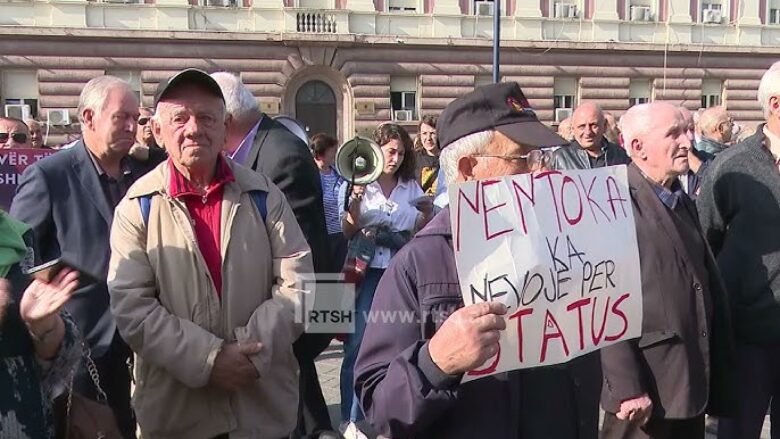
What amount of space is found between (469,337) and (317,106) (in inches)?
868

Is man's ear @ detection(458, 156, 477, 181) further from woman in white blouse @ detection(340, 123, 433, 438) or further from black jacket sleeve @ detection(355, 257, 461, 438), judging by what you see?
woman in white blouse @ detection(340, 123, 433, 438)

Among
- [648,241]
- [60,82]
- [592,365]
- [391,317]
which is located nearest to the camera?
[391,317]

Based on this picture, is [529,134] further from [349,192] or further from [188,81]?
[349,192]

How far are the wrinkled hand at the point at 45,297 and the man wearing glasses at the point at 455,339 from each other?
75 cm

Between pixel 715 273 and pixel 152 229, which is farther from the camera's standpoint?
pixel 715 273

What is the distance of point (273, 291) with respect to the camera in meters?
2.75

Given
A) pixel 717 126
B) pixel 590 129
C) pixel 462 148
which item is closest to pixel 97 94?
pixel 462 148

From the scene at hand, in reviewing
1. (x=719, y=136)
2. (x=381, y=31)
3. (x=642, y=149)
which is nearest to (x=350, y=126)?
(x=381, y=31)

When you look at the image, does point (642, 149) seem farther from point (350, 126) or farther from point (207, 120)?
point (350, 126)

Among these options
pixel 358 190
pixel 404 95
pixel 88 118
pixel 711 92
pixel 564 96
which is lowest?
pixel 358 190

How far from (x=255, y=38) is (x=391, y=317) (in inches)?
835

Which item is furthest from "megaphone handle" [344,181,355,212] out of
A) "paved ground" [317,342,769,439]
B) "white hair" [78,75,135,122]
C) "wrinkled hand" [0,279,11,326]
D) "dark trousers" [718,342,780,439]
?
"wrinkled hand" [0,279,11,326]

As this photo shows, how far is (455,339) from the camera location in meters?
1.77

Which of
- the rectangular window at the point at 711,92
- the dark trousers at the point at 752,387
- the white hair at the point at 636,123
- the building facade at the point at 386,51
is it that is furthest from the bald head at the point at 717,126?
the rectangular window at the point at 711,92
